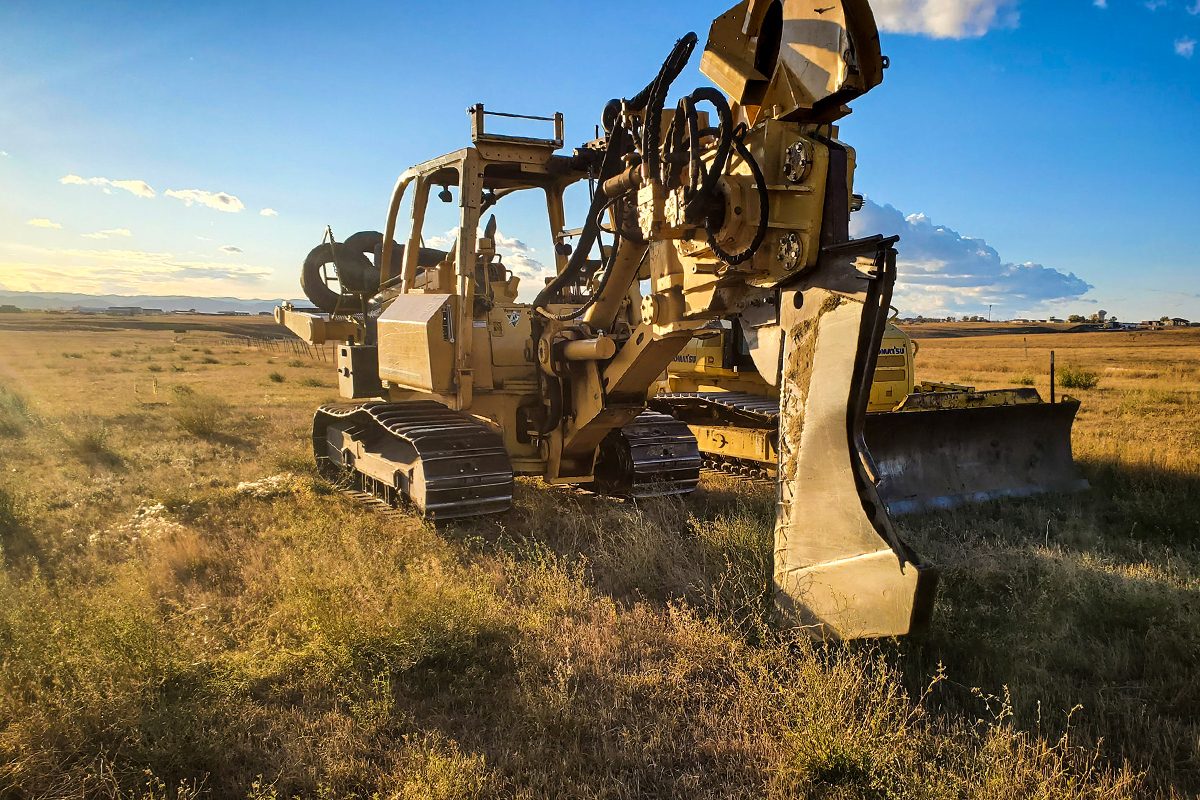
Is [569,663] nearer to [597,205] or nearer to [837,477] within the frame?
[837,477]

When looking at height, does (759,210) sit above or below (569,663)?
above

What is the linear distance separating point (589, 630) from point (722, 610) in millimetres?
824

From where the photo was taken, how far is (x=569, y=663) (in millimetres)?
3732

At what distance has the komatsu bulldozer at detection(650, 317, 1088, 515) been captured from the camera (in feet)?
24.5

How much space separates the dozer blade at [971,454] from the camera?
24.3 ft

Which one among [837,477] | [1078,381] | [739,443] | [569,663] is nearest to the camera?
[837,477]

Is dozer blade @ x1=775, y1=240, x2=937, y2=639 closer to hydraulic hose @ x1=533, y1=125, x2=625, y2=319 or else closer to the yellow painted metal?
hydraulic hose @ x1=533, y1=125, x2=625, y2=319

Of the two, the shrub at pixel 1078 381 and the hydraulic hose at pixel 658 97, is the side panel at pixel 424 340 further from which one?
the shrub at pixel 1078 381

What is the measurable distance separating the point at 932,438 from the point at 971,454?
0.56m

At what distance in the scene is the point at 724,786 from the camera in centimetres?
286

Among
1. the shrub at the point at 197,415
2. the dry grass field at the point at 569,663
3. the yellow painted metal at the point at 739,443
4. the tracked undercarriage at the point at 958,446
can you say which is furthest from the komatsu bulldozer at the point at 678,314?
the shrub at the point at 197,415

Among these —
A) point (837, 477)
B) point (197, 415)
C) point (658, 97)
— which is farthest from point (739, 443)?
point (197, 415)

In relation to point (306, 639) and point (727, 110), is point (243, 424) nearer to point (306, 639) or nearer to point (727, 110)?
point (306, 639)

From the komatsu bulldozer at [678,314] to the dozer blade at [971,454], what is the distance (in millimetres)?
2196
